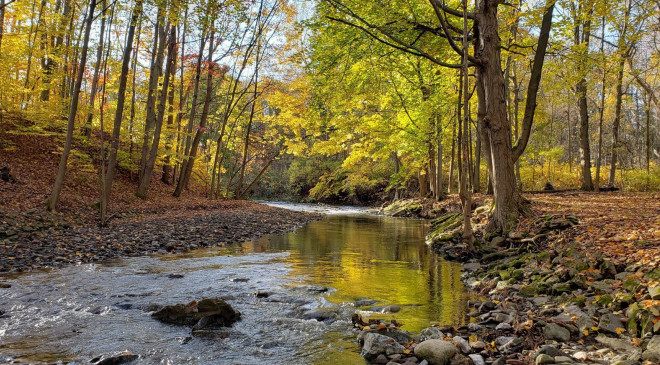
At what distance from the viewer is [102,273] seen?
6.62 meters

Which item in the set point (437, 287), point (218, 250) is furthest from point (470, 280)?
point (218, 250)

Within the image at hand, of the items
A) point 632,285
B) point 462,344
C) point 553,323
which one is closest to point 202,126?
point 462,344

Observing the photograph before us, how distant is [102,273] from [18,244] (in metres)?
2.97

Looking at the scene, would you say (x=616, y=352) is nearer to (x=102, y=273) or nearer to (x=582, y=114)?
(x=102, y=273)

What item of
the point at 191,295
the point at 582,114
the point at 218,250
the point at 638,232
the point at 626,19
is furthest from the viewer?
the point at 582,114

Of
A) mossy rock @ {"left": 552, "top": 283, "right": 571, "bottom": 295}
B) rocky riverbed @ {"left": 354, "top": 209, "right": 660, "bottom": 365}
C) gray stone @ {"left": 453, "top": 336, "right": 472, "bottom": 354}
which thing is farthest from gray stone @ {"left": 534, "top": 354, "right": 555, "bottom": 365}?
mossy rock @ {"left": 552, "top": 283, "right": 571, "bottom": 295}

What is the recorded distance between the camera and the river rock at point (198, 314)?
15.0 ft

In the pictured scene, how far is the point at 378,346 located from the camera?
3.83 metres

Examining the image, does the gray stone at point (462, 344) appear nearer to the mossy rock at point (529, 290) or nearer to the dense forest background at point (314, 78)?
the mossy rock at point (529, 290)

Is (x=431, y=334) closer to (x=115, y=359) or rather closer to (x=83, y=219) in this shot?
(x=115, y=359)

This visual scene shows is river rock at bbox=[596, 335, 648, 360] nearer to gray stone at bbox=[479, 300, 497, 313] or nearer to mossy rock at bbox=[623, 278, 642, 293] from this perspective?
mossy rock at bbox=[623, 278, 642, 293]

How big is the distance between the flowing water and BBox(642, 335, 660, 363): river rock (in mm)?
1882

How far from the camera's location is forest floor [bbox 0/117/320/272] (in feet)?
26.6

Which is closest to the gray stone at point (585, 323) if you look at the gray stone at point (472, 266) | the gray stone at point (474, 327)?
the gray stone at point (474, 327)
